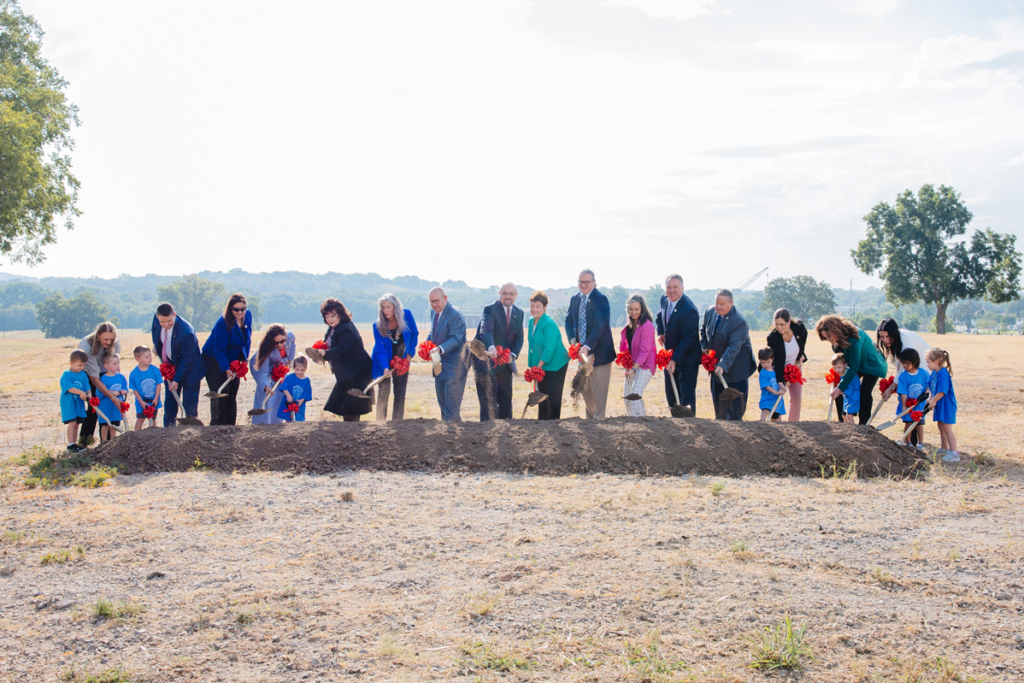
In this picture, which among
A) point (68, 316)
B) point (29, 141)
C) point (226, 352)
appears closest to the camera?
point (226, 352)

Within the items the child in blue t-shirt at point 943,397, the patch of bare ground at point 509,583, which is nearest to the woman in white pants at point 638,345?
the patch of bare ground at point 509,583

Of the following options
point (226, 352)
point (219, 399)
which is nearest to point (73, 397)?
point (219, 399)

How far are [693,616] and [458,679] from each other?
1340 mm

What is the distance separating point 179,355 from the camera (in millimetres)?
8820

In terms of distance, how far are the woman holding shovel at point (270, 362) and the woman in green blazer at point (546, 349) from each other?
2990 mm

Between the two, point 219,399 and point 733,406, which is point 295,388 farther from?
point 733,406

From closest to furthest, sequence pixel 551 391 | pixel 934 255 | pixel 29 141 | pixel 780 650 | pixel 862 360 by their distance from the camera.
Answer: pixel 780 650 < pixel 862 360 < pixel 551 391 < pixel 29 141 < pixel 934 255

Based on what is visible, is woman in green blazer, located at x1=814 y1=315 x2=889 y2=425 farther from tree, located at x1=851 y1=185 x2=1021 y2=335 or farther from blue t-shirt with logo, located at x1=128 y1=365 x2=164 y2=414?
tree, located at x1=851 y1=185 x2=1021 y2=335

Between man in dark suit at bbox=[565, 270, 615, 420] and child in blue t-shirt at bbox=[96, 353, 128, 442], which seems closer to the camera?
child in blue t-shirt at bbox=[96, 353, 128, 442]

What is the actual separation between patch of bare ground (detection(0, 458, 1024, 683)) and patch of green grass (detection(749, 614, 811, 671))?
0.05 ft

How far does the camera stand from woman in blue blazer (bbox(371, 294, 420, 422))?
8.94 m

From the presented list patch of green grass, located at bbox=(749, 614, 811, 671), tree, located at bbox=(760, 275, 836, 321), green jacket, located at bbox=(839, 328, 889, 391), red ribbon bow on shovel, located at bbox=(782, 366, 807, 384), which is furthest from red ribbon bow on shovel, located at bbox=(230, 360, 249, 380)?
tree, located at bbox=(760, 275, 836, 321)

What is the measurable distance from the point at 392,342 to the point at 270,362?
1526 mm

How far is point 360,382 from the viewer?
9.09 meters
